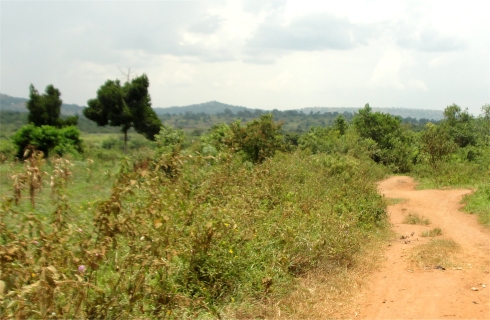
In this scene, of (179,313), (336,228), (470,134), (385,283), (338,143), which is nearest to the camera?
(179,313)

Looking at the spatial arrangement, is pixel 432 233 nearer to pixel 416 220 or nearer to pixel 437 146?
pixel 416 220

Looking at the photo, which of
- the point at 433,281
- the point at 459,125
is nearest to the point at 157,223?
the point at 433,281

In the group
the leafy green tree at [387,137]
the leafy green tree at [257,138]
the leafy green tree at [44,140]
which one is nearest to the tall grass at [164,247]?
the leafy green tree at [257,138]

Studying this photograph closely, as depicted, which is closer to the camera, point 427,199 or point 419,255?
point 419,255

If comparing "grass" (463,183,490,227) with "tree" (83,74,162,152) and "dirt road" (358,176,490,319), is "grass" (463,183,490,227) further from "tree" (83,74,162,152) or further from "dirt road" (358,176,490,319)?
"tree" (83,74,162,152)

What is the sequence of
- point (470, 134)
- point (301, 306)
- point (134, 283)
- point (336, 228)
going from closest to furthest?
point (134, 283), point (301, 306), point (336, 228), point (470, 134)

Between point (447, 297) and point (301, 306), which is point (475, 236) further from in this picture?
point (301, 306)

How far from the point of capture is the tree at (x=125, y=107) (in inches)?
867

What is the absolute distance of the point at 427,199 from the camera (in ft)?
40.1

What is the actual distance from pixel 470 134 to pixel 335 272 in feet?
65.2

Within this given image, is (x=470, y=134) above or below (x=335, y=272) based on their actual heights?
above

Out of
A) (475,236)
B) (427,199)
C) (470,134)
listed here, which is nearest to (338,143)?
(427,199)

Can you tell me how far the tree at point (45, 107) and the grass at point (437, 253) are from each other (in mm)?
17815

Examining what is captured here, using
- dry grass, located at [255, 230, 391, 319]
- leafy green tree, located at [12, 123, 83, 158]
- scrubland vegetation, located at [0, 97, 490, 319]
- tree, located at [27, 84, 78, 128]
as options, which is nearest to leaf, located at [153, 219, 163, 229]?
scrubland vegetation, located at [0, 97, 490, 319]
